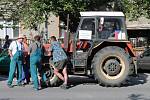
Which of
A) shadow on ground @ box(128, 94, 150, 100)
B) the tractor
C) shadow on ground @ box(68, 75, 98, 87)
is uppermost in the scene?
the tractor

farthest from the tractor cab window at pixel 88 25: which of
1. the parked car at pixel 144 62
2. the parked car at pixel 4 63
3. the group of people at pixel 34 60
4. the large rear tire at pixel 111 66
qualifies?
the parked car at pixel 144 62

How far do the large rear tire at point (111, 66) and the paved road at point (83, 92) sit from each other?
312 mm

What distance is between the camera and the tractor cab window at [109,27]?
50.9 ft

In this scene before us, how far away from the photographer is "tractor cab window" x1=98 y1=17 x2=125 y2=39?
1550 cm

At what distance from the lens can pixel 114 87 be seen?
49.4 ft

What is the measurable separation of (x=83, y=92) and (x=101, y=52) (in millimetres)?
1898

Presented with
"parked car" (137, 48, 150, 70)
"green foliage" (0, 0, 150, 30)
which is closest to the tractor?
"parked car" (137, 48, 150, 70)

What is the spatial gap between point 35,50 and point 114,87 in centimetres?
276

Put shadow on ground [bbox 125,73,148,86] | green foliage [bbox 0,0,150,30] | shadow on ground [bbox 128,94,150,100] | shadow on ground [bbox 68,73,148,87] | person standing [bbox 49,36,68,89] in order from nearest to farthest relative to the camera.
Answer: shadow on ground [bbox 128,94,150,100]
person standing [bbox 49,36,68,89]
shadow on ground [bbox 68,73,148,87]
shadow on ground [bbox 125,73,148,86]
green foliage [bbox 0,0,150,30]

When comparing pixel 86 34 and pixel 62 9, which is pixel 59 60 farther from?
pixel 62 9

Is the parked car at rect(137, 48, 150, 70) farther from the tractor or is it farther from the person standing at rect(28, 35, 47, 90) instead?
the person standing at rect(28, 35, 47, 90)

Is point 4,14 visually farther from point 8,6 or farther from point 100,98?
point 100,98

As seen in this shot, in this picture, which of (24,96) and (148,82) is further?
(148,82)

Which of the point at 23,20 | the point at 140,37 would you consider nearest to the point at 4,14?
the point at 23,20
